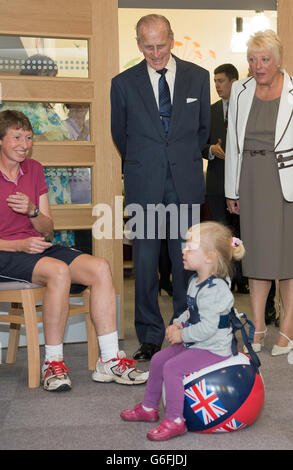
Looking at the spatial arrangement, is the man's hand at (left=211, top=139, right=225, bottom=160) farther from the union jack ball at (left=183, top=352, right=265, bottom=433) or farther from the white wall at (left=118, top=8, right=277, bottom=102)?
the white wall at (left=118, top=8, right=277, bottom=102)

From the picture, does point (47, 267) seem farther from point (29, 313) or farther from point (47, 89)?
point (47, 89)

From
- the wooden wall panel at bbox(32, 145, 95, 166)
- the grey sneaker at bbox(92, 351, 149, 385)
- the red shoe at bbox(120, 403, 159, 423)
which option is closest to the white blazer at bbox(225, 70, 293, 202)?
the wooden wall panel at bbox(32, 145, 95, 166)

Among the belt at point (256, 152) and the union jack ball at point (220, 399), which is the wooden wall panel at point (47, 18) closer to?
the belt at point (256, 152)

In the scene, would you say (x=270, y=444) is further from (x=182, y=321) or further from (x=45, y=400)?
(x=45, y=400)

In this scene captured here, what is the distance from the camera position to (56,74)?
3375mm

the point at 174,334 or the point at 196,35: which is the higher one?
the point at 196,35

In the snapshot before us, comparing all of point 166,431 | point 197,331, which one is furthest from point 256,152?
point 166,431

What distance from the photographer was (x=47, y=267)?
2.58 m

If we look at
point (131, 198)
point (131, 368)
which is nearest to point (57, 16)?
point (131, 198)

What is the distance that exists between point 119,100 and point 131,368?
1.25 meters

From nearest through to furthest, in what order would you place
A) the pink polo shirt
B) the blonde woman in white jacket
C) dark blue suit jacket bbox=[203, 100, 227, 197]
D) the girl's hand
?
the girl's hand
the pink polo shirt
the blonde woman in white jacket
dark blue suit jacket bbox=[203, 100, 227, 197]

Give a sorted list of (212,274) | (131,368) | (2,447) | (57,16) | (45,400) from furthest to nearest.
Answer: (57,16) < (131,368) < (45,400) < (212,274) < (2,447)

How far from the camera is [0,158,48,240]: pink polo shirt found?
9.01ft

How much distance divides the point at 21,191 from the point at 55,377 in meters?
0.81
